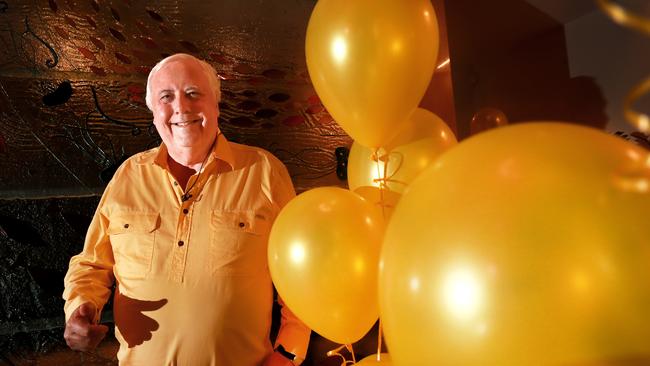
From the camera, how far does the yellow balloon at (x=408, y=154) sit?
1.09 meters

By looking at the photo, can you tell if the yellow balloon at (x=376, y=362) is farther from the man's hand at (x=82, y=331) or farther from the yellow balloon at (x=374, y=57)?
the man's hand at (x=82, y=331)

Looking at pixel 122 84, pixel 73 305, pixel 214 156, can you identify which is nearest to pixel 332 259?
pixel 214 156

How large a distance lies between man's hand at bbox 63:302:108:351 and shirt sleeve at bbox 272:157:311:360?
1.73 feet

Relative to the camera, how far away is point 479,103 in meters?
1.87

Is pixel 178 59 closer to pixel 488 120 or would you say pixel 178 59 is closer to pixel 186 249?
pixel 186 249

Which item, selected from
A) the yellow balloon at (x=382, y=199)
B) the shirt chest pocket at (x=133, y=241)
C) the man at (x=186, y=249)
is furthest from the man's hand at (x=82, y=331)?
the yellow balloon at (x=382, y=199)

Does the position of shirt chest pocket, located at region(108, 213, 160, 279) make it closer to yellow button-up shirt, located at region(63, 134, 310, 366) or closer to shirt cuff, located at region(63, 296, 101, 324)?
yellow button-up shirt, located at region(63, 134, 310, 366)

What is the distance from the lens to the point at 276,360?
1.40m

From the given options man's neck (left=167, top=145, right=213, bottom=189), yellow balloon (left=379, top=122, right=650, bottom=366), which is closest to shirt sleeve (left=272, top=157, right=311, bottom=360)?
man's neck (left=167, top=145, right=213, bottom=189)

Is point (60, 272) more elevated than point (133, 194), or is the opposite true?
point (133, 194)

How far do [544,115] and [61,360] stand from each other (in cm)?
204

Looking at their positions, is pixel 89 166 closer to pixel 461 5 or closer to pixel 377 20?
pixel 377 20

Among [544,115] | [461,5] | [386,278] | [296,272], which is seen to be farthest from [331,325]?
[461,5]

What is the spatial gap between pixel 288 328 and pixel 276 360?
0.10 m
